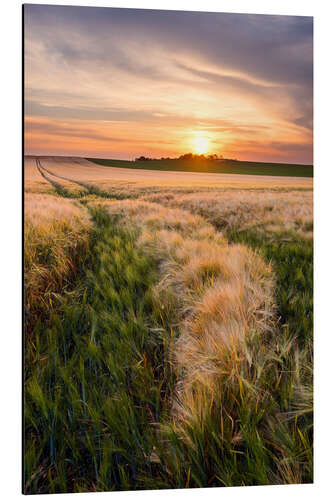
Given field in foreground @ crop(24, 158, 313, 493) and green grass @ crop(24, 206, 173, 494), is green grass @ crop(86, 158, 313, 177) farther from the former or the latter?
green grass @ crop(24, 206, 173, 494)

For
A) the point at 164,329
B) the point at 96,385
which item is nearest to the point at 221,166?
the point at 164,329

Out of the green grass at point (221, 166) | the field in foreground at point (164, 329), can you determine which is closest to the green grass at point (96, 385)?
the field in foreground at point (164, 329)

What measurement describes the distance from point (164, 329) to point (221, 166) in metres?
0.92

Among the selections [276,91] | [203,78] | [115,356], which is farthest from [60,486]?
[276,91]

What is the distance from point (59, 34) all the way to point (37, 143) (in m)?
0.54

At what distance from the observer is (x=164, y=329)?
6.30 ft

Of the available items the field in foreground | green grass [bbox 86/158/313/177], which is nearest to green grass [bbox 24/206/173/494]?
the field in foreground

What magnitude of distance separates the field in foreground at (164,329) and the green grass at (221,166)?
0.13 feet

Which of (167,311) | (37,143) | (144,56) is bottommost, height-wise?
(167,311)

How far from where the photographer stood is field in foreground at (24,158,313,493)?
5.45 ft

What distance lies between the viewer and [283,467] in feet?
5.62

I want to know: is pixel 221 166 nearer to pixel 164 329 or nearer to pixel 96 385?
pixel 164 329

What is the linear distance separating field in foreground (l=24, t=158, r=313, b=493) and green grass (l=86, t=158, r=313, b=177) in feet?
0.13

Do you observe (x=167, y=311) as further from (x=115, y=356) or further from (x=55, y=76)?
(x=55, y=76)
